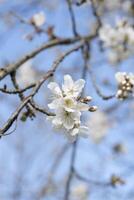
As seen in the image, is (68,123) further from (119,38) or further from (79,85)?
(119,38)

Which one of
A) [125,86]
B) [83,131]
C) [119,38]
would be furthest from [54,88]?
[119,38]

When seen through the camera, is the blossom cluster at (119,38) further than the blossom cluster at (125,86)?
Yes

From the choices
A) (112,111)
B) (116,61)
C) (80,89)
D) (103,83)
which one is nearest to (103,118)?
(112,111)

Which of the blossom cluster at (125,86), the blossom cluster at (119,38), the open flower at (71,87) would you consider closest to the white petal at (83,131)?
the open flower at (71,87)

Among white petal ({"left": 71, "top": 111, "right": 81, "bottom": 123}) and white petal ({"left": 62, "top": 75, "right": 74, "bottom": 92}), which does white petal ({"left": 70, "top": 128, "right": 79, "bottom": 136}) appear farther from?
white petal ({"left": 62, "top": 75, "right": 74, "bottom": 92})

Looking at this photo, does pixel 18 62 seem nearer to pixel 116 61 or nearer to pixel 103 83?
pixel 116 61

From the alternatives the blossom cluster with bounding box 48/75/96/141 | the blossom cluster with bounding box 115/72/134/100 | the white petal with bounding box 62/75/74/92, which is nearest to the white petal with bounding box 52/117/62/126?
the blossom cluster with bounding box 48/75/96/141

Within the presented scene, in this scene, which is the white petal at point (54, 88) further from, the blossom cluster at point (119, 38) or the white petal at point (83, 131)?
the blossom cluster at point (119, 38)

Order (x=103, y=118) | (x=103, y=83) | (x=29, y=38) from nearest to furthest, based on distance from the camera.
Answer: (x=29, y=38), (x=103, y=83), (x=103, y=118)
